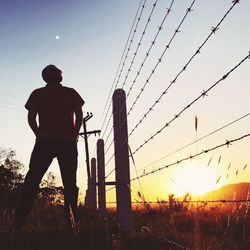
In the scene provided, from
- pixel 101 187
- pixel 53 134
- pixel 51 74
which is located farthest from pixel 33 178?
pixel 101 187

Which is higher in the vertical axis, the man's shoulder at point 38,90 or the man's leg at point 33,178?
the man's shoulder at point 38,90

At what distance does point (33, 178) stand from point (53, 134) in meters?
0.54

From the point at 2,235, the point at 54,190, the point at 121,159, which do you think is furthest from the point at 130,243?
the point at 54,190

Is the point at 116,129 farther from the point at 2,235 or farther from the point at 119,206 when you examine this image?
the point at 2,235

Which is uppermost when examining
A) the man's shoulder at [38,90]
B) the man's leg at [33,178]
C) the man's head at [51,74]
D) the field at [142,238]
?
the man's head at [51,74]

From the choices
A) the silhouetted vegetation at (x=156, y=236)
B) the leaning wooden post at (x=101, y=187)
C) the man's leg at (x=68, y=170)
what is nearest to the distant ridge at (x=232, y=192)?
the silhouetted vegetation at (x=156, y=236)

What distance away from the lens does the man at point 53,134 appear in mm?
4355

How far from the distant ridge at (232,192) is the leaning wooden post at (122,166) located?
194 cm

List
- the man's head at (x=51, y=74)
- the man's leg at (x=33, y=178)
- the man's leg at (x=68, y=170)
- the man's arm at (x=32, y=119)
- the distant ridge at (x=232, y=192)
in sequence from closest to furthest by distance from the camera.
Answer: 1. the distant ridge at (x=232, y=192)
2. the man's leg at (x=33, y=178)
3. the man's leg at (x=68, y=170)
4. the man's arm at (x=32, y=119)
5. the man's head at (x=51, y=74)

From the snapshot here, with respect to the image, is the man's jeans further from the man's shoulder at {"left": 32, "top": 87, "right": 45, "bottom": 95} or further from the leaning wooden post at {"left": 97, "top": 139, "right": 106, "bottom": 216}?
the leaning wooden post at {"left": 97, "top": 139, "right": 106, "bottom": 216}

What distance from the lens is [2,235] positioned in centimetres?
397

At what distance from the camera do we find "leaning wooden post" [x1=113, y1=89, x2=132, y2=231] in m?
4.76

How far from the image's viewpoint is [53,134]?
14.6 feet

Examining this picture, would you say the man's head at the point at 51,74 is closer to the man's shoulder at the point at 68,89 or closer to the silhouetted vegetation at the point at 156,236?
the man's shoulder at the point at 68,89
